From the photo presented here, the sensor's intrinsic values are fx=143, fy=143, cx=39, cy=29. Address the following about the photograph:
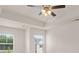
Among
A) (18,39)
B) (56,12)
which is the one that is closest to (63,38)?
(56,12)

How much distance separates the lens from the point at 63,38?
14.5 feet

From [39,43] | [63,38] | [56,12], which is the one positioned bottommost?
[39,43]

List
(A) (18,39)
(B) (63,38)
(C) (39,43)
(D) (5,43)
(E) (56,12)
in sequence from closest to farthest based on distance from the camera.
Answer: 1. (D) (5,43)
2. (E) (56,12)
3. (B) (63,38)
4. (A) (18,39)
5. (C) (39,43)

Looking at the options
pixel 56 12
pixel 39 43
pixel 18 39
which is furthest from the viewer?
pixel 39 43

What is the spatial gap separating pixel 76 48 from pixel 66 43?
0.35 meters

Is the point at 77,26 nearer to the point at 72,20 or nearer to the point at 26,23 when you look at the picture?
the point at 72,20

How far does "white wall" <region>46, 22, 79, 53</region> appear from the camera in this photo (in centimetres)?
424

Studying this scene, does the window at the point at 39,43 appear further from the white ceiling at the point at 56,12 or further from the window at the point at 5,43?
the window at the point at 5,43

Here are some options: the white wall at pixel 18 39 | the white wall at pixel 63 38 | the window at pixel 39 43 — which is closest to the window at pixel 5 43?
the white wall at pixel 18 39

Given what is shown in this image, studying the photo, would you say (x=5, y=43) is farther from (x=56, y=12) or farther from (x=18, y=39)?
(x=56, y=12)

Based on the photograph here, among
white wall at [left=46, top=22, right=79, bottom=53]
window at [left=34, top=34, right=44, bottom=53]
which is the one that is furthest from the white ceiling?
window at [left=34, top=34, right=44, bottom=53]
